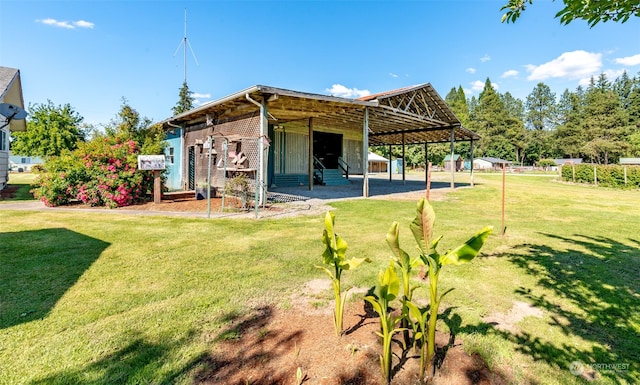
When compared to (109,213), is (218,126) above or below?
above

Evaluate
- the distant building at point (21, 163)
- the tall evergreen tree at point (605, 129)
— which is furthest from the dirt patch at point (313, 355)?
the distant building at point (21, 163)

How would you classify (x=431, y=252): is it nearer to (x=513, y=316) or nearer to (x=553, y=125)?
(x=513, y=316)

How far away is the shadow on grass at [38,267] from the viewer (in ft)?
8.21

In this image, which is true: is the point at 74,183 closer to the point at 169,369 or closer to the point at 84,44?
the point at 84,44

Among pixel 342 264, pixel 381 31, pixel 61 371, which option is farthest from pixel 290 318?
pixel 381 31

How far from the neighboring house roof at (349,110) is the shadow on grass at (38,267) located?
5203 mm

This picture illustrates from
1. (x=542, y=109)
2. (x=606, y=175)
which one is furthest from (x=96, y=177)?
(x=542, y=109)

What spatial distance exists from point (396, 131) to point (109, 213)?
1477 cm

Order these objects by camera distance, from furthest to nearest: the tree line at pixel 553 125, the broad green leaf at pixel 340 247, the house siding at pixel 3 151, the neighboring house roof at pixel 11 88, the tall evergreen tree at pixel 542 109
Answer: the tall evergreen tree at pixel 542 109 < the tree line at pixel 553 125 < the house siding at pixel 3 151 < the neighboring house roof at pixel 11 88 < the broad green leaf at pixel 340 247

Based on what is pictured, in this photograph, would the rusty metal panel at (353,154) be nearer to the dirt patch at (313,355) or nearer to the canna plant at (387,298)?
the dirt patch at (313,355)

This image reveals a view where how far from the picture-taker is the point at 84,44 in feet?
37.7

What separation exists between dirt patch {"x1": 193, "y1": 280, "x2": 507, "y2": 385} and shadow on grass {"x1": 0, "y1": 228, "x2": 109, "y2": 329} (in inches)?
67.9

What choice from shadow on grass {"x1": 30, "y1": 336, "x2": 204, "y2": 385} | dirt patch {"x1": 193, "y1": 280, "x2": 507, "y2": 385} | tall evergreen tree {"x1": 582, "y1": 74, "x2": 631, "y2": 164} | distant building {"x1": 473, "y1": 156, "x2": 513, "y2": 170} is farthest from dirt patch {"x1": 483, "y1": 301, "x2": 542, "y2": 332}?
tall evergreen tree {"x1": 582, "y1": 74, "x2": 631, "y2": 164}

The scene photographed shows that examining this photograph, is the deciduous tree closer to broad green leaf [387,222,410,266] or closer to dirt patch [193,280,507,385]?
broad green leaf [387,222,410,266]
